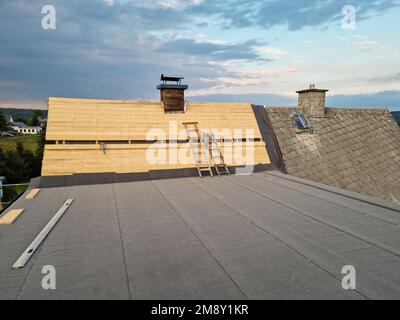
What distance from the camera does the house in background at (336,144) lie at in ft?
42.8

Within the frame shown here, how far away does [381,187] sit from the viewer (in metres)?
13.3

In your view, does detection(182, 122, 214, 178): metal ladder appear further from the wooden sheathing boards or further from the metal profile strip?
the metal profile strip

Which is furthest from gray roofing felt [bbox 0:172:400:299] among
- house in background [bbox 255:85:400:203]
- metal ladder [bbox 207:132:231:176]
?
house in background [bbox 255:85:400:203]

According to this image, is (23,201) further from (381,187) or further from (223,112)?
(381,187)

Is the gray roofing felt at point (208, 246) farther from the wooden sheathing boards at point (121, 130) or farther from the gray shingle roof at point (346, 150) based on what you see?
the gray shingle roof at point (346, 150)

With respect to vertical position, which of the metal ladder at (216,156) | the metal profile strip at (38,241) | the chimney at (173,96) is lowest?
the metal profile strip at (38,241)

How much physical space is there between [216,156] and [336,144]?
737 centimetres

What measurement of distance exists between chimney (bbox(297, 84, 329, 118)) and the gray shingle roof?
0.51 meters

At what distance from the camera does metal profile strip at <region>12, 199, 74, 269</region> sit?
444cm

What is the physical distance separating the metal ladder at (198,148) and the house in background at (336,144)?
3287 mm

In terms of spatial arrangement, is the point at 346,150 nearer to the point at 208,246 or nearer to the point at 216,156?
the point at 216,156

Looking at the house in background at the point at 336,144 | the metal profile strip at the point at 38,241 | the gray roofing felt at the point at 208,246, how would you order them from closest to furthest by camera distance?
the gray roofing felt at the point at 208,246 → the metal profile strip at the point at 38,241 → the house in background at the point at 336,144

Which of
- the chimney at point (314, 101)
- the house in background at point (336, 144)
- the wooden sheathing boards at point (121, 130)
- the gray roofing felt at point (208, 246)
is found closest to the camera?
the gray roofing felt at point (208, 246)

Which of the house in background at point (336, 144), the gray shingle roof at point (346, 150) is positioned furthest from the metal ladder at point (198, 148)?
the gray shingle roof at point (346, 150)
